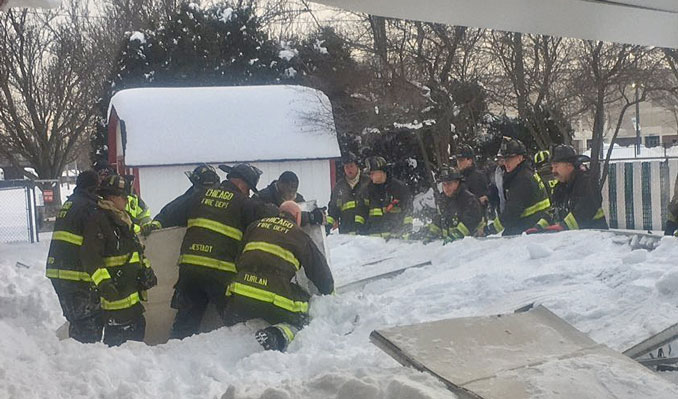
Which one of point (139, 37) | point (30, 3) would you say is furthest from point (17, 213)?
point (30, 3)

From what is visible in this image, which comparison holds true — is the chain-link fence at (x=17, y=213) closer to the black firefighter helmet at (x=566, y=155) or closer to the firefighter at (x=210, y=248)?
the firefighter at (x=210, y=248)

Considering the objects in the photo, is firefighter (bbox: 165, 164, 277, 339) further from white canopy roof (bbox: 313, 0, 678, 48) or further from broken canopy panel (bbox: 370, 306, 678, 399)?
broken canopy panel (bbox: 370, 306, 678, 399)

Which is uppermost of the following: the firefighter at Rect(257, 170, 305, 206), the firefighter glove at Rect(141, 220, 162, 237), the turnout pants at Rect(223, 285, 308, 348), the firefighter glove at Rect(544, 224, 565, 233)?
the firefighter at Rect(257, 170, 305, 206)

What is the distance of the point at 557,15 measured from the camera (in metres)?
3.94

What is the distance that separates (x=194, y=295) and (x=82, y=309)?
709 millimetres

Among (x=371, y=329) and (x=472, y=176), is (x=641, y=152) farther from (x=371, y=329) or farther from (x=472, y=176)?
(x=371, y=329)

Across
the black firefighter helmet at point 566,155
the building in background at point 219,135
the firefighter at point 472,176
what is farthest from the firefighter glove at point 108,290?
the building in background at point 219,135

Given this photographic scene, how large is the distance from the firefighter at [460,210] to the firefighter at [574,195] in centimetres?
70

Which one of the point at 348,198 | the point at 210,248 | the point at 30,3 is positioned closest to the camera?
the point at 30,3

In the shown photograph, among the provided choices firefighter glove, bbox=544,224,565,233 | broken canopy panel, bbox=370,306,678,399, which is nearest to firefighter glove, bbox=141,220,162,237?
broken canopy panel, bbox=370,306,678,399

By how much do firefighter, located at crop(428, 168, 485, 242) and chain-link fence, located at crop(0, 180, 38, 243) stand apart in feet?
24.0

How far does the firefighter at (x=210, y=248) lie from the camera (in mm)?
4344

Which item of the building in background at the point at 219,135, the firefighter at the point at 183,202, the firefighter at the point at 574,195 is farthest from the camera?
the building in background at the point at 219,135

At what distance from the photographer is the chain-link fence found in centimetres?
1059
